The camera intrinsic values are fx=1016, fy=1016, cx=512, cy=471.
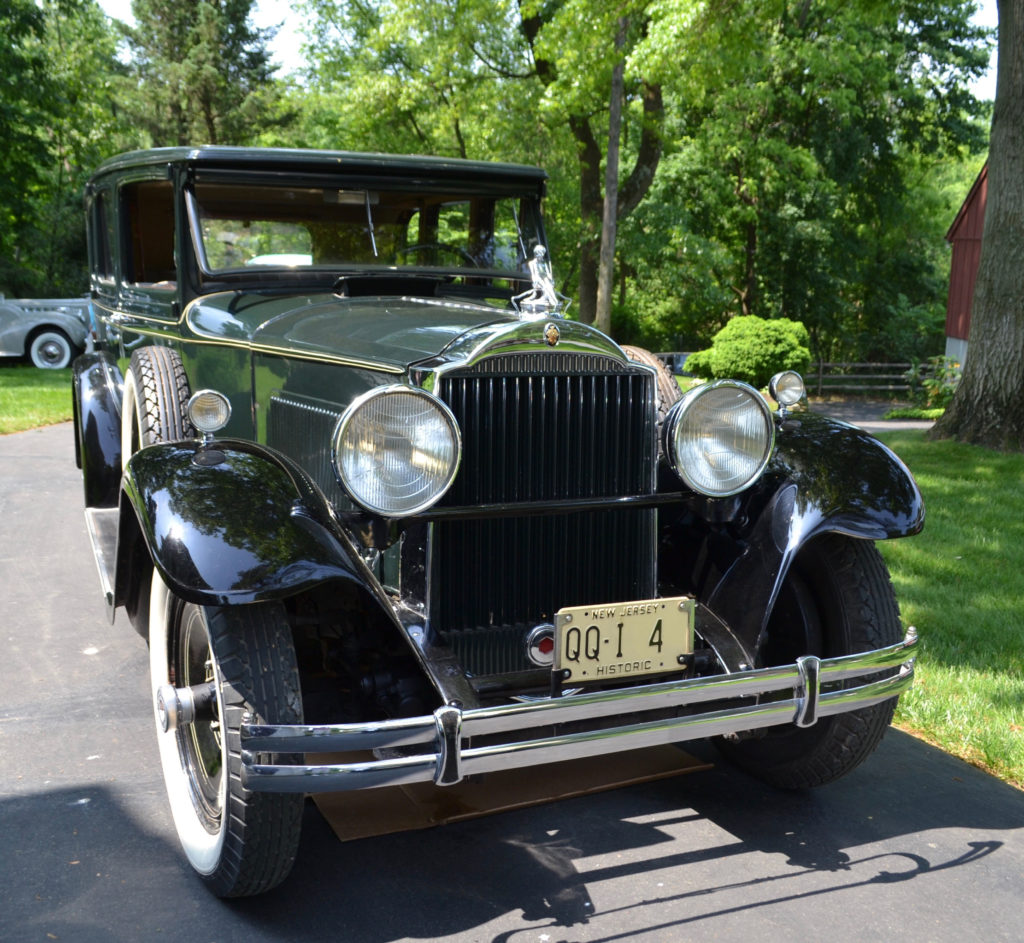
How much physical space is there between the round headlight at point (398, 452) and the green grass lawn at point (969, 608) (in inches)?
85.4

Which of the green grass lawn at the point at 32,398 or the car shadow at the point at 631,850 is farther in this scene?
the green grass lawn at the point at 32,398

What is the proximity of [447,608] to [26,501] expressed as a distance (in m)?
5.39

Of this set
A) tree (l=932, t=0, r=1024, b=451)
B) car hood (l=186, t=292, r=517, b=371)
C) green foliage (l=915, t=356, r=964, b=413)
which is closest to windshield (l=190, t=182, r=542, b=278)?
car hood (l=186, t=292, r=517, b=371)

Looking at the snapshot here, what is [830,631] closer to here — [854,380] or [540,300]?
[540,300]

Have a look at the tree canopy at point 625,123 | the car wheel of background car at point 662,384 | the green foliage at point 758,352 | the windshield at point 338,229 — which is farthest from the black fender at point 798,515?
the green foliage at point 758,352

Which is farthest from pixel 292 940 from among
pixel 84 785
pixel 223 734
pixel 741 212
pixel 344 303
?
pixel 741 212

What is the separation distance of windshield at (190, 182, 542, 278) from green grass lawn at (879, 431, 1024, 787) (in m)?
2.41

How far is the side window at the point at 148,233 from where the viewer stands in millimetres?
4215

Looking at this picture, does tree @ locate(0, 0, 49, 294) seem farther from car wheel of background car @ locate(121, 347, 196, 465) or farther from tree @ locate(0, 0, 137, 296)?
car wheel of background car @ locate(121, 347, 196, 465)

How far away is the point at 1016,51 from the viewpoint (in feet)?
29.3

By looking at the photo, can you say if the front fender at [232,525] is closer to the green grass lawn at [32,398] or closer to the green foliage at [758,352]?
the green grass lawn at [32,398]

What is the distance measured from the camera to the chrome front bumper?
219cm

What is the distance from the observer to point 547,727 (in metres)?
2.56

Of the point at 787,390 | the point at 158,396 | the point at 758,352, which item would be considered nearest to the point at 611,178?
the point at 758,352
